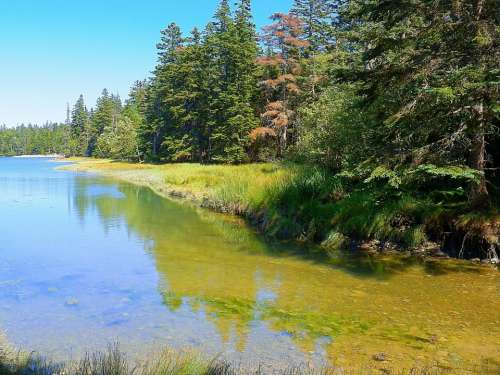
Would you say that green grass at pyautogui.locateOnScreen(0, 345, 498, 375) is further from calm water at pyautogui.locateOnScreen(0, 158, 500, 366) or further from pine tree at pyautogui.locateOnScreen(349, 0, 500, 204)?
pine tree at pyautogui.locateOnScreen(349, 0, 500, 204)

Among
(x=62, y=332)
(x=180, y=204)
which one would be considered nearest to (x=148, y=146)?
(x=180, y=204)

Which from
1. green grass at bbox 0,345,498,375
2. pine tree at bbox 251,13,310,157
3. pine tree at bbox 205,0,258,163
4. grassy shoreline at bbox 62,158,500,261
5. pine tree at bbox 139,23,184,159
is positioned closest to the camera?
green grass at bbox 0,345,498,375

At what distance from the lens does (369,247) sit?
12336 millimetres

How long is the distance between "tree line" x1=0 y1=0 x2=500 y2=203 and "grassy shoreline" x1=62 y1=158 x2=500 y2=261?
0.72 meters

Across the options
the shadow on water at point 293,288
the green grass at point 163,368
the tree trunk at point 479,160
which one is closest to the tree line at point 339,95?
the tree trunk at point 479,160

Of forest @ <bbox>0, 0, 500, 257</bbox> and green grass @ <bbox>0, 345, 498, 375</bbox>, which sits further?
forest @ <bbox>0, 0, 500, 257</bbox>

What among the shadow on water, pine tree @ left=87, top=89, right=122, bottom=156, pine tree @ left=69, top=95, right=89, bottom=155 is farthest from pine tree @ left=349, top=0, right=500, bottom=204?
pine tree @ left=69, top=95, right=89, bottom=155

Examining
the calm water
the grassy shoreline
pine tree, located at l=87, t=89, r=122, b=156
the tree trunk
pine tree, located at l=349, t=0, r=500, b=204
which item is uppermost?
pine tree, located at l=87, t=89, r=122, b=156

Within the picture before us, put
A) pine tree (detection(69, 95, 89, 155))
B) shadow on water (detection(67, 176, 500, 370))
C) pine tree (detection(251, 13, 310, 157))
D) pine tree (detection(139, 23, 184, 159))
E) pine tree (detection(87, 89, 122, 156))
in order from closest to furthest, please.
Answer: shadow on water (detection(67, 176, 500, 370)), pine tree (detection(251, 13, 310, 157)), pine tree (detection(139, 23, 184, 159)), pine tree (detection(87, 89, 122, 156)), pine tree (detection(69, 95, 89, 155))

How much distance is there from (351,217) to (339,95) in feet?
29.8

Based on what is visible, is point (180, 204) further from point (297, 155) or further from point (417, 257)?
point (417, 257)

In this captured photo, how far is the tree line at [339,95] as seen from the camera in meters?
9.73

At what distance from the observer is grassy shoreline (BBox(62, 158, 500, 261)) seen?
35.6 feet

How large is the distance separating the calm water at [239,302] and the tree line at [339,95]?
84.6 inches
